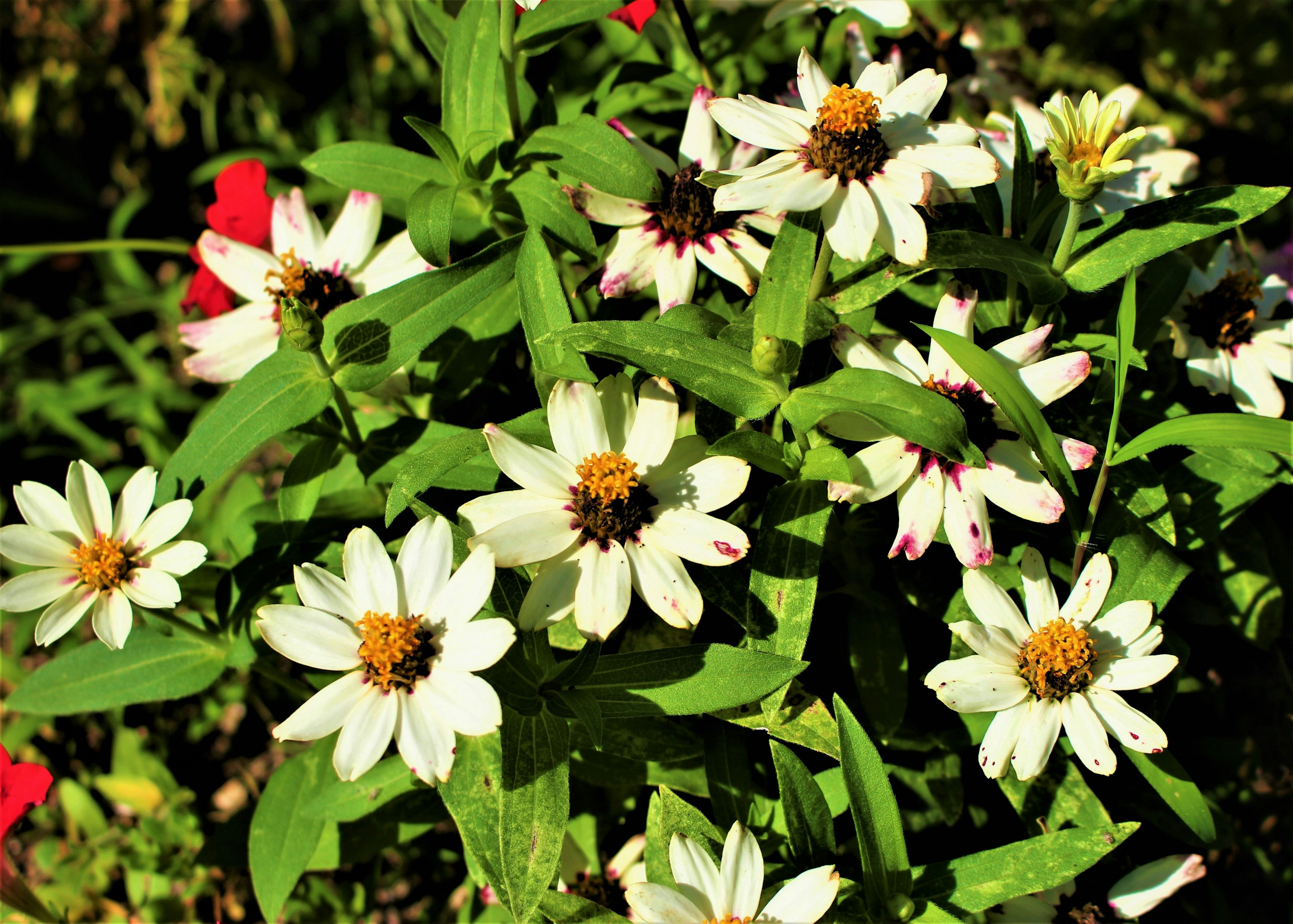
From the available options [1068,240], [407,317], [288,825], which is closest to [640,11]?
[407,317]

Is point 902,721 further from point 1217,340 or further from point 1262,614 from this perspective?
point 1217,340

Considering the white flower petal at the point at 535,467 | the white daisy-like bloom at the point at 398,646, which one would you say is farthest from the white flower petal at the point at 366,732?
the white flower petal at the point at 535,467

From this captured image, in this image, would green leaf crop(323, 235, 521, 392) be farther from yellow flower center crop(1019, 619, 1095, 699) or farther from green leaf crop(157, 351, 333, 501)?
yellow flower center crop(1019, 619, 1095, 699)

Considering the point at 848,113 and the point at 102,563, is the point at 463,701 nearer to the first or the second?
the point at 102,563

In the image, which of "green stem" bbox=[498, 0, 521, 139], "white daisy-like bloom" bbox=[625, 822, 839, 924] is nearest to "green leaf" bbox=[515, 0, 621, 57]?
"green stem" bbox=[498, 0, 521, 139]

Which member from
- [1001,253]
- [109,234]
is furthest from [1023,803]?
[109,234]

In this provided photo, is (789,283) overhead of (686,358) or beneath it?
overhead

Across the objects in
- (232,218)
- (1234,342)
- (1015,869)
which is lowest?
(1015,869)
